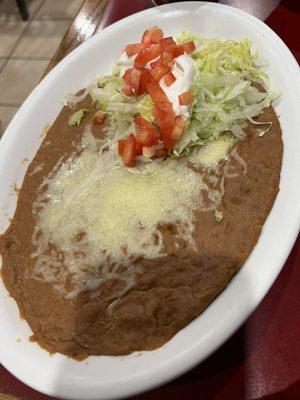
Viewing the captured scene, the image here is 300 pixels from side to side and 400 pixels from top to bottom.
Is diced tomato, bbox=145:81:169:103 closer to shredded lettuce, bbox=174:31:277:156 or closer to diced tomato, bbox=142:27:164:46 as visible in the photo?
shredded lettuce, bbox=174:31:277:156

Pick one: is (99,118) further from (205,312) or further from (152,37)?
(205,312)

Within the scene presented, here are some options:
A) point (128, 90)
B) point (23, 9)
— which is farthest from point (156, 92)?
point (23, 9)

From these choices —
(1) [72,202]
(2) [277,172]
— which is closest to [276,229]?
(2) [277,172]

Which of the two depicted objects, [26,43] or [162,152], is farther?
[26,43]

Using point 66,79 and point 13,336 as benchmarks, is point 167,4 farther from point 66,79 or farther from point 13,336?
point 13,336

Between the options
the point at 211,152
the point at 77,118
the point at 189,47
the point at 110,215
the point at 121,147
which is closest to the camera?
the point at 110,215

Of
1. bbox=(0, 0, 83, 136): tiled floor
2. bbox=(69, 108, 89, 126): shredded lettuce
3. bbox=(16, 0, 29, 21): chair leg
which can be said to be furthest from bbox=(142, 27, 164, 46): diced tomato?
bbox=(16, 0, 29, 21): chair leg

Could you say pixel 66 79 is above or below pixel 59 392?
above
